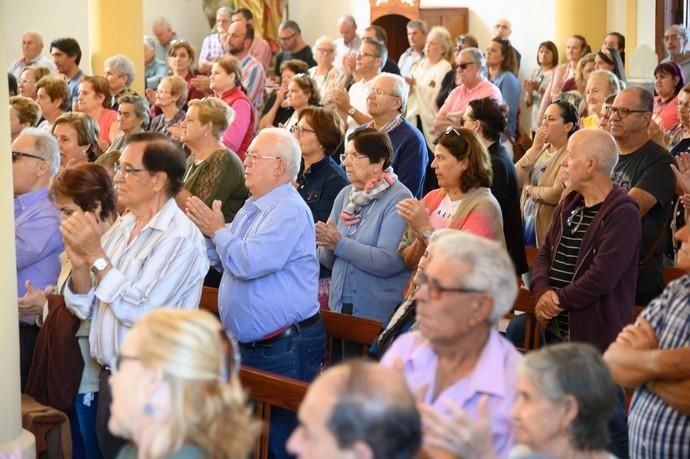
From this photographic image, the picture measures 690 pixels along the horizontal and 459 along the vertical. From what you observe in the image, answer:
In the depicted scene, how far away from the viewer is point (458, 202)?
5332 millimetres

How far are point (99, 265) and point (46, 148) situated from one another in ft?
4.56

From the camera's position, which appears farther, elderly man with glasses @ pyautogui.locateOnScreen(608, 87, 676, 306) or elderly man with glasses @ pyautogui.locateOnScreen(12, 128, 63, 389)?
elderly man with glasses @ pyautogui.locateOnScreen(608, 87, 676, 306)

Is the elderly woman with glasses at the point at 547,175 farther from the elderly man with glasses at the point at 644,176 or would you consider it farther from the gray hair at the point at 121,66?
the gray hair at the point at 121,66

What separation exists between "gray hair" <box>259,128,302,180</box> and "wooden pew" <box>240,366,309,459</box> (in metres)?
1.02

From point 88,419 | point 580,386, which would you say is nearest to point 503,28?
point 88,419

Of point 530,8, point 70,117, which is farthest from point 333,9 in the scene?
point 70,117

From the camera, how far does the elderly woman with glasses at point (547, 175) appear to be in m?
6.46

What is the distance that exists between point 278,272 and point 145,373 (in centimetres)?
207

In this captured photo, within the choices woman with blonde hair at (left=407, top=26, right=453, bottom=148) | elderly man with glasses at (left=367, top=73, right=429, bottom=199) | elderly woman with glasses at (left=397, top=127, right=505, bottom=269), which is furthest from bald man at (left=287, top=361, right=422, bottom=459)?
woman with blonde hair at (left=407, top=26, right=453, bottom=148)

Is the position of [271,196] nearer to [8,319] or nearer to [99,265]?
[99,265]

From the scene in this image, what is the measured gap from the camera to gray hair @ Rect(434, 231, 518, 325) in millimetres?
3311

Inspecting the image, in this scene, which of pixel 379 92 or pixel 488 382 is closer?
pixel 488 382

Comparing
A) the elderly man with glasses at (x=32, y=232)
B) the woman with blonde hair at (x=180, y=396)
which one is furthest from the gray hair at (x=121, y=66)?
the woman with blonde hair at (x=180, y=396)

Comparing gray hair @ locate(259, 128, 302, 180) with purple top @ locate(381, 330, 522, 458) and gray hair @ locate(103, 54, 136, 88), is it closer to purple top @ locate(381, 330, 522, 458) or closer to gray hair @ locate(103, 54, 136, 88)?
purple top @ locate(381, 330, 522, 458)
